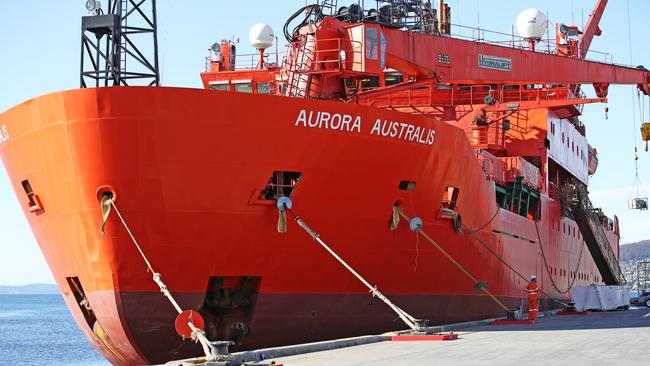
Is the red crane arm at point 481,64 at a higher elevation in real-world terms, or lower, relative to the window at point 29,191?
higher

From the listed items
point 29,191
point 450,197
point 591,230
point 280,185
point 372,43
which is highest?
point 372,43

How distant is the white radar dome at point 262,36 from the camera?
2728 centimetres

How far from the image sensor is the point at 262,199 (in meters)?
16.6

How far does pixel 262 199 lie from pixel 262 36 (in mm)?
11565

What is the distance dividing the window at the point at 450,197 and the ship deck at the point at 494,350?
11.1ft

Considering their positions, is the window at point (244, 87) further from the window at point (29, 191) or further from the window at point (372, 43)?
the window at point (29, 191)

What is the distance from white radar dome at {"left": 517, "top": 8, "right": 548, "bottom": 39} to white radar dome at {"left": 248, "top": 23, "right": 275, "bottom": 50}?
23.5 feet

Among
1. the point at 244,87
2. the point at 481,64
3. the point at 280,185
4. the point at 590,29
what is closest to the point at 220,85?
the point at 244,87

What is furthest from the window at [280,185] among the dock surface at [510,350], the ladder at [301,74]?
the ladder at [301,74]

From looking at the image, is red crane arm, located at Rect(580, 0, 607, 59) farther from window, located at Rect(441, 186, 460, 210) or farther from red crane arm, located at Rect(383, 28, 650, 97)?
window, located at Rect(441, 186, 460, 210)

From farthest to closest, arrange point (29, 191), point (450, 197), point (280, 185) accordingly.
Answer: point (450, 197), point (29, 191), point (280, 185)

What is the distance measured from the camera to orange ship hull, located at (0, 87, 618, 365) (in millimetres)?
15797

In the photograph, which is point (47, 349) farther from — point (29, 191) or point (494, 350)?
point (494, 350)

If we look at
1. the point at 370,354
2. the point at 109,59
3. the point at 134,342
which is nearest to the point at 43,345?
the point at 109,59
